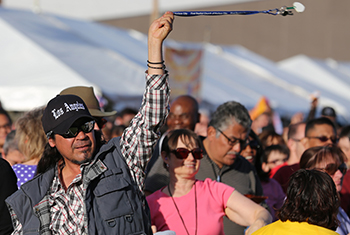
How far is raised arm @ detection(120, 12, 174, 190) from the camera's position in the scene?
2.44m

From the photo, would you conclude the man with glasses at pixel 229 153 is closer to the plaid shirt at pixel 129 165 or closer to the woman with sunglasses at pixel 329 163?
the woman with sunglasses at pixel 329 163

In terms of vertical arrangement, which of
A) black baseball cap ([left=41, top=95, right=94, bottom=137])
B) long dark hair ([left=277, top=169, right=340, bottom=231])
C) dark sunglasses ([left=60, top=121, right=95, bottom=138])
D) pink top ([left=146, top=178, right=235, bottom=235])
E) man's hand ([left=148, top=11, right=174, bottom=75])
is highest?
man's hand ([left=148, top=11, right=174, bottom=75])

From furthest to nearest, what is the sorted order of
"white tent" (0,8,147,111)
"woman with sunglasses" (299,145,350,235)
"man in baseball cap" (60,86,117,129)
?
"white tent" (0,8,147,111) → "man in baseball cap" (60,86,117,129) → "woman with sunglasses" (299,145,350,235)

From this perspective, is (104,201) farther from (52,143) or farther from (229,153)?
(229,153)

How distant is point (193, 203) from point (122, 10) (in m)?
31.7

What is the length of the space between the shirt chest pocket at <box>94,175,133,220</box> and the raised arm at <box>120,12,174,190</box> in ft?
0.40

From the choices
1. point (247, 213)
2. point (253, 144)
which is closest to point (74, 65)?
point (253, 144)

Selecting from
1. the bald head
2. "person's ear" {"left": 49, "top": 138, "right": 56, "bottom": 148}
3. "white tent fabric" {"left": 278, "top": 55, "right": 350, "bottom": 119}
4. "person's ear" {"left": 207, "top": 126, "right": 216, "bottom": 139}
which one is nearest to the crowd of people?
"person's ear" {"left": 49, "top": 138, "right": 56, "bottom": 148}

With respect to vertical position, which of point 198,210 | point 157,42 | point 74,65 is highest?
point 74,65

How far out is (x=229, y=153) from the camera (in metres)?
3.98

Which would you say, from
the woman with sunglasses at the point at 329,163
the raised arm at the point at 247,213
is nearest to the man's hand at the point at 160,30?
the raised arm at the point at 247,213

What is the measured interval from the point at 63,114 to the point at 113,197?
50 centimetres

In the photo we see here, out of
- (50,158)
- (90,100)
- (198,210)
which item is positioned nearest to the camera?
(50,158)

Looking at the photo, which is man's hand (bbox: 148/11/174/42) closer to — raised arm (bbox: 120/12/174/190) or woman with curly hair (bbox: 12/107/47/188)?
raised arm (bbox: 120/12/174/190)
